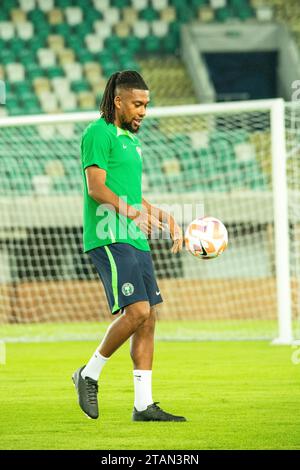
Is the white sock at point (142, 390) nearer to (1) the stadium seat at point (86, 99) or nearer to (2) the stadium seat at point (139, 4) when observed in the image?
(1) the stadium seat at point (86, 99)

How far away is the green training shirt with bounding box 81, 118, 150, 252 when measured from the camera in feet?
18.3

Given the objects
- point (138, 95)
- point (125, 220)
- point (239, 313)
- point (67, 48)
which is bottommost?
point (239, 313)

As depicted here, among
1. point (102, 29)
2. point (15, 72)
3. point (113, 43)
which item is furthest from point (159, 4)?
point (15, 72)

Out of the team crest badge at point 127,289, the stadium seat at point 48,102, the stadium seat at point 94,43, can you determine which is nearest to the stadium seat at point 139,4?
the stadium seat at point 94,43

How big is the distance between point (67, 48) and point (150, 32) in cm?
182

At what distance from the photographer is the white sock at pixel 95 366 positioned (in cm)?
574

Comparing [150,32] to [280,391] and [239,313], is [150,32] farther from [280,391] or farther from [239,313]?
[280,391]

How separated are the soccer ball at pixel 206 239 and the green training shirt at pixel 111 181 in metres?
0.50

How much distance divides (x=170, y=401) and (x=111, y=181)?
163cm

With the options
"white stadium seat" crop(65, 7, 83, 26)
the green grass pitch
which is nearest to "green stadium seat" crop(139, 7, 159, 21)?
"white stadium seat" crop(65, 7, 83, 26)

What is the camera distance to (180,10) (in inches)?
858

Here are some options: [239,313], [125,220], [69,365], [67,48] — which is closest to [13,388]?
[69,365]

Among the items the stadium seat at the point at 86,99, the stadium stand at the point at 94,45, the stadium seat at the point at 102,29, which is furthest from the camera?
the stadium seat at the point at 102,29

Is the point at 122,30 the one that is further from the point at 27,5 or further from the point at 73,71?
the point at 27,5
